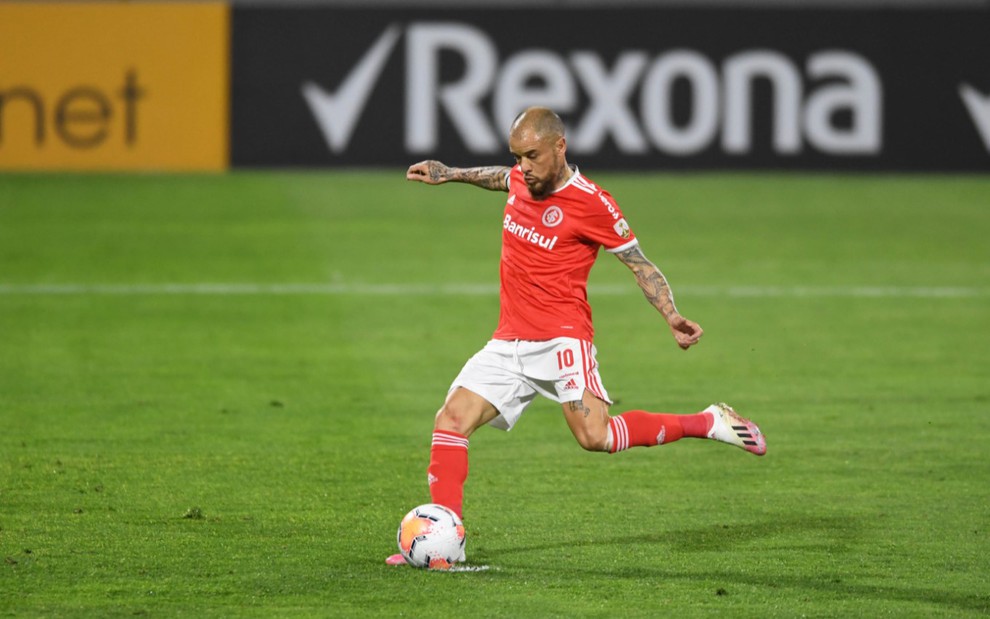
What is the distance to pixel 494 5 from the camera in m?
23.6

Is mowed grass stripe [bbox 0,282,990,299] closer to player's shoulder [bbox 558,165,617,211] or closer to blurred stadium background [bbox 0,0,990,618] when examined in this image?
blurred stadium background [bbox 0,0,990,618]

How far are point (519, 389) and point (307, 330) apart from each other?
6145 millimetres

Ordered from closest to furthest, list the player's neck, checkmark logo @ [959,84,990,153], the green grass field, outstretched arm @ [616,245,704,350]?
1. the green grass field
2. the player's neck
3. outstretched arm @ [616,245,704,350]
4. checkmark logo @ [959,84,990,153]

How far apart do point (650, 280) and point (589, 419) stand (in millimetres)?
714

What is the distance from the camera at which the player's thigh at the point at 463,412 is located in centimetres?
705

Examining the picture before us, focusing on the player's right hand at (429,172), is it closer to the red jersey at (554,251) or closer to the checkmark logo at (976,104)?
the red jersey at (554,251)

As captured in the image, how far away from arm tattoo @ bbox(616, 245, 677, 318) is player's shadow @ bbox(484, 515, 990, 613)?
108 cm

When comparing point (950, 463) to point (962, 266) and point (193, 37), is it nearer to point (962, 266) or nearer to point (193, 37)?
point (962, 266)

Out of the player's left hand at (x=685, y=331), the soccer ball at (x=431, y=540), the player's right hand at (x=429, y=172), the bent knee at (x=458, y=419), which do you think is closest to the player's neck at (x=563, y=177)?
the player's right hand at (x=429, y=172)

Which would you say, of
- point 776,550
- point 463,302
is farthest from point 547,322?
point 463,302

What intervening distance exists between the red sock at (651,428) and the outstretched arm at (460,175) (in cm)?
126

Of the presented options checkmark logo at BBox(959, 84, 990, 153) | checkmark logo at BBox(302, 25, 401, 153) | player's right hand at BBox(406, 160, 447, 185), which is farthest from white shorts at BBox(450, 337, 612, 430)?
checkmark logo at BBox(959, 84, 990, 153)

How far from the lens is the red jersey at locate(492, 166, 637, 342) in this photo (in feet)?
23.5

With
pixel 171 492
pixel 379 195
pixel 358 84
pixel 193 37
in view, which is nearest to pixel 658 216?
pixel 379 195
